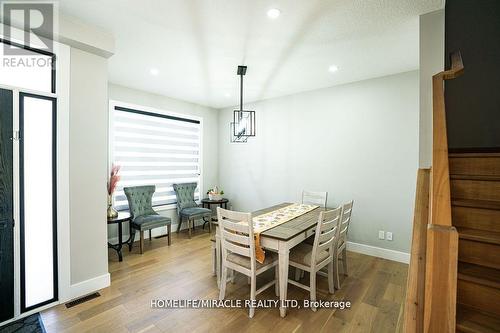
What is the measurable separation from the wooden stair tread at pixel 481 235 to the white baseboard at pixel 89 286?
128 inches

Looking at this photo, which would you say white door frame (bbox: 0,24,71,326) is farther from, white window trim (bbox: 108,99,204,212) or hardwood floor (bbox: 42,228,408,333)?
white window trim (bbox: 108,99,204,212)

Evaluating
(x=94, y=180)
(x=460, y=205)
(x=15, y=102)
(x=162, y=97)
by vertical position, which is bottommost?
(x=460, y=205)

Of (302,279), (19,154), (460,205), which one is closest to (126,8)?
(19,154)

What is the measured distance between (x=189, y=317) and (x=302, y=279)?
142 centimetres

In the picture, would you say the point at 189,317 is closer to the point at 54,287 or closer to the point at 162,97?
the point at 54,287

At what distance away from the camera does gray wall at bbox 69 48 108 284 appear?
7.70 feet

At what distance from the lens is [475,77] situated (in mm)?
2496

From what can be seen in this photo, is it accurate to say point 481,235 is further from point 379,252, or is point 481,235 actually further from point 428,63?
point 379,252

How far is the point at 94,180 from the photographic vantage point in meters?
2.48

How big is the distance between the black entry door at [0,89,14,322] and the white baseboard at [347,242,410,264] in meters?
4.14

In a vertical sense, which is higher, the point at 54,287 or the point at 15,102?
the point at 15,102

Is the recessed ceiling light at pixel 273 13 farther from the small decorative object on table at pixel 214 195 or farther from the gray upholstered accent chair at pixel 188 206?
the small decorative object on table at pixel 214 195

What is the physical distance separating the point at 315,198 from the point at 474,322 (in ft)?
8.57

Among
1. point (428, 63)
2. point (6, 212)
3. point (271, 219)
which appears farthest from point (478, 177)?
point (6, 212)
